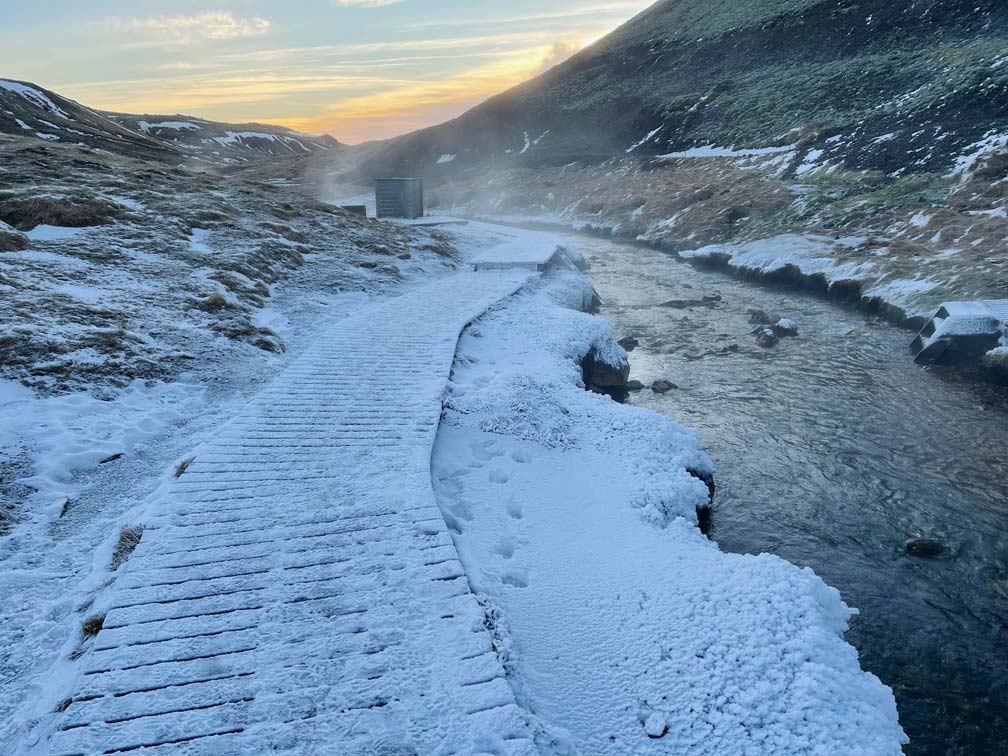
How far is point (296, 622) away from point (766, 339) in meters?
17.1

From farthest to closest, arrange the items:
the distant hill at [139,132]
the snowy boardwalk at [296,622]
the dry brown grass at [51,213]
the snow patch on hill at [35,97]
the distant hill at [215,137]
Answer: the distant hill at [215,137] < the snow patch on hill at [35,97] < the distant hill at [139,132] < the dry brown grass at [51,213] < the snowy boardwalk at [296,622]

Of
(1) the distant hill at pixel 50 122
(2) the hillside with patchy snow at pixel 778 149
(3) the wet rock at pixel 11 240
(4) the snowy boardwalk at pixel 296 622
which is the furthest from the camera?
(1) the distant hill at pixel 50 122

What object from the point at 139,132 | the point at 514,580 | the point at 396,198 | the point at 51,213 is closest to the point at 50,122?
the point at 396,198

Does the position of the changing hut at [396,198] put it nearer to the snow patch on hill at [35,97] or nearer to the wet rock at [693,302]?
the wet rock at [693,302]

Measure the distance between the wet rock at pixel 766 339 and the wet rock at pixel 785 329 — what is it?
42cm

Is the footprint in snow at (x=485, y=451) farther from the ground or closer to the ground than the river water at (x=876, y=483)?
farther from the ground

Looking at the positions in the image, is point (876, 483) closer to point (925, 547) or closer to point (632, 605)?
point (925, 547)

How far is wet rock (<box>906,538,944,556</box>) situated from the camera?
8.52m

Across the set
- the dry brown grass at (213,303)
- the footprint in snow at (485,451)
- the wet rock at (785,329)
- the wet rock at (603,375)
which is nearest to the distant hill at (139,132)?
the dry brown grass at (213,303)

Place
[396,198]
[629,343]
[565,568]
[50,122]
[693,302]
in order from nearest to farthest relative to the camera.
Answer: [565,568] < [629,343] < [693,302] < [396,198] < [50,122]

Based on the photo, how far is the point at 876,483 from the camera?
1034 cm

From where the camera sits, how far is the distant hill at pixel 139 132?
60938 mm

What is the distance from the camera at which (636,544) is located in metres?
6.90

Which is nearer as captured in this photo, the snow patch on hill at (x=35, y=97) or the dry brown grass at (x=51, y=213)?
the dry brown grass at (x=51, y=213)
